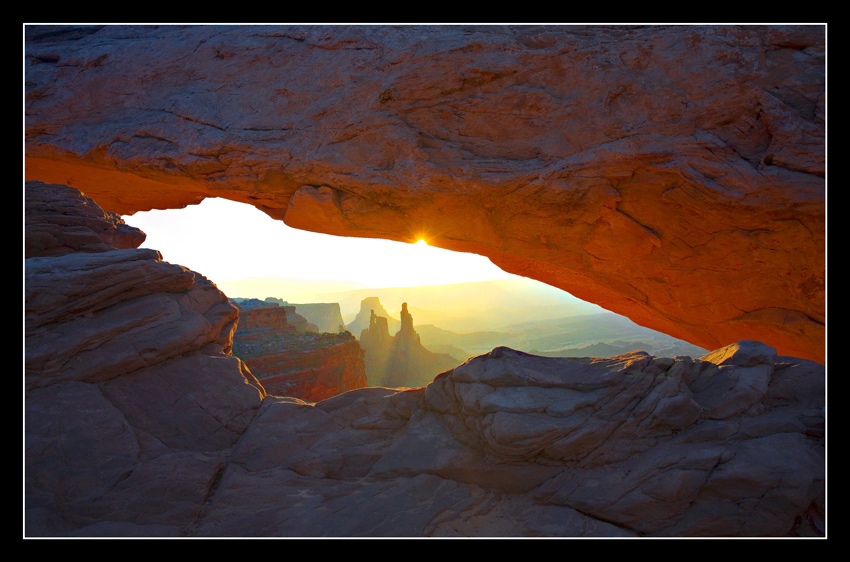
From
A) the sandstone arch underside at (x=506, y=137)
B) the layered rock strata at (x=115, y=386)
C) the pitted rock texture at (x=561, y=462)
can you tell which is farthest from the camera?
the sandstone arch underside at (x=506, y=137)

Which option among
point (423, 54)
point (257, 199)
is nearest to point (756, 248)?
point (423, 54)

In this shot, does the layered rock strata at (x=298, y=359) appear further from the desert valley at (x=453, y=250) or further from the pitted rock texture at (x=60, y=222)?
the pitted rock texture at (x=60, y=222)

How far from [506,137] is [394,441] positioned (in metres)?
6.37

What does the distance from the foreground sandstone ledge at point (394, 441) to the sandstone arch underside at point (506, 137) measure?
255 cm

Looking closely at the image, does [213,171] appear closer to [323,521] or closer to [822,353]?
[323,521]

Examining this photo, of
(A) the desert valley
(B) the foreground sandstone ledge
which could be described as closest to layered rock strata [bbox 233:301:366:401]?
(A) the desert valley

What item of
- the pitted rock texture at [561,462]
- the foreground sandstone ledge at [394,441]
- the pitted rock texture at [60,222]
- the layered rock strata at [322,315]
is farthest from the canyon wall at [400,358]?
the pitted rock texture at [561,462]

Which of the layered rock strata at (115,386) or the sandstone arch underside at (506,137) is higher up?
the sandstone arch underside at (506,137)

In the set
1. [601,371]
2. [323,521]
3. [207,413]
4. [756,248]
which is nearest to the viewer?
[323,521]

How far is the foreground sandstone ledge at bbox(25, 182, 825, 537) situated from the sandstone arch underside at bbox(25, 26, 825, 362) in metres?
2.55

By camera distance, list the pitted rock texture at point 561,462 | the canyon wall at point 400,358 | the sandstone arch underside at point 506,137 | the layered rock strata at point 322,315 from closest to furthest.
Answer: the pitted rock texture at point 561,462 → the sandstone arch underside at point 506,137 → the canyon wall at point 400,358 → the layered rock strata at point 322,315

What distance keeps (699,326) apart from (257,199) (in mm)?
11660

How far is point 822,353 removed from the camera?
29.6 ft

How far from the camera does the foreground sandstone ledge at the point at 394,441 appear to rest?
5.75 meters
